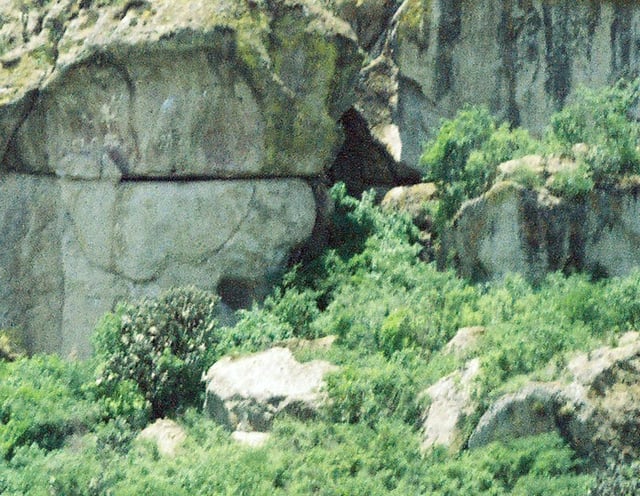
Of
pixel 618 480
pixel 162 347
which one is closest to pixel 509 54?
pixel 162 347

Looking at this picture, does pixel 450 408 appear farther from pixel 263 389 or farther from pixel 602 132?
pixel 602 132

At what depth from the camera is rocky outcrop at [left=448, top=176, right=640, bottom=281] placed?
64.5ft

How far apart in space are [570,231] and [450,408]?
4.75m

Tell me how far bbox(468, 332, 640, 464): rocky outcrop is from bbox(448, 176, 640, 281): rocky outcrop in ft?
14.3

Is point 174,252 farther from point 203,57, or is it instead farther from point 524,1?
point 524,1

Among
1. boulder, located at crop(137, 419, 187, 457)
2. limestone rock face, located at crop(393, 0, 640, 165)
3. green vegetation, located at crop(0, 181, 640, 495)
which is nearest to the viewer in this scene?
green vegetation, located at crop(0, 181, 640, 495)

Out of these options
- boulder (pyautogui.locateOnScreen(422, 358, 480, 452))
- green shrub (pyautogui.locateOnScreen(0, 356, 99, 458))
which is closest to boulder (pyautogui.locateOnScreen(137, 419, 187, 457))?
green shrub (pyautogui.locateOnScreen(0, 356, 99, 458))

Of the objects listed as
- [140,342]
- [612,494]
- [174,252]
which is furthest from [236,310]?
[612,494]

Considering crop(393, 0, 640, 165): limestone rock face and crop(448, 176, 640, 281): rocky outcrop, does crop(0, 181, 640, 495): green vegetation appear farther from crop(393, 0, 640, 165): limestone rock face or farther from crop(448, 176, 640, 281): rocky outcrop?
crop(393, 0, 640, 165): limestone rock face

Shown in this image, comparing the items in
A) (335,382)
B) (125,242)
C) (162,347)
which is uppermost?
(125,242)

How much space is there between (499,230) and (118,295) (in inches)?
230

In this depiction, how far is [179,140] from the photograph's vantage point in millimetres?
21438

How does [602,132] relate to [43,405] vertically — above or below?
above

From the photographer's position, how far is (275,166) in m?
21.5
